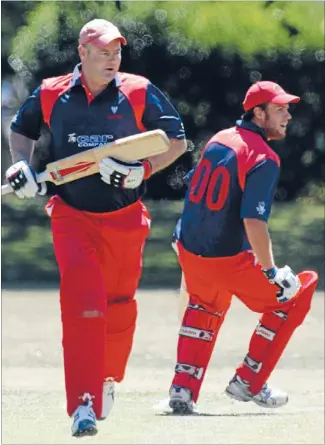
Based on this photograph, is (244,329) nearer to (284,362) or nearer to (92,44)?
(284,362)

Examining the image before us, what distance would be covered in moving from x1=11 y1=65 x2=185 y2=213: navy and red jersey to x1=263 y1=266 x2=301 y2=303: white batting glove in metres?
0.96

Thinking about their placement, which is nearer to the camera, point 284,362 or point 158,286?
point 284,362

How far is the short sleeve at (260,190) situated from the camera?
277 inches

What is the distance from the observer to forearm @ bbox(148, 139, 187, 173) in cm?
662

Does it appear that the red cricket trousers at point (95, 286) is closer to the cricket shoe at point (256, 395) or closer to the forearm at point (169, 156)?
the forearm at point (169, 156)

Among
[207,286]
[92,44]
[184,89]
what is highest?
[92,44]

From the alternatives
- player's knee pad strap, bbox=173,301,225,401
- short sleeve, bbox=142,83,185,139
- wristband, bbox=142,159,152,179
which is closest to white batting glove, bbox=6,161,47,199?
wristband, bbox=142,159,152,179

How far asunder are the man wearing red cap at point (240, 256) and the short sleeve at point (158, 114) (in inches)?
26.8

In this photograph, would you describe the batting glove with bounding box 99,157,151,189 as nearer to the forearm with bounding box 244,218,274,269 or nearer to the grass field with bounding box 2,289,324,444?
the forearm with bounding box 244,218,274,269

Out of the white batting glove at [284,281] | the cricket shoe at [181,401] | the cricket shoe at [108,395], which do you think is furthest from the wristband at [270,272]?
the cricket shoe at [108,395]

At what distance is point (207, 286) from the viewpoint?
7555mm

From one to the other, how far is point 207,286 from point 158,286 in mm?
9178

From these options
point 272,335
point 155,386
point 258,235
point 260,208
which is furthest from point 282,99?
point 155,386

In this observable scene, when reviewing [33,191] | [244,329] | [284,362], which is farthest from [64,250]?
[244,329]
